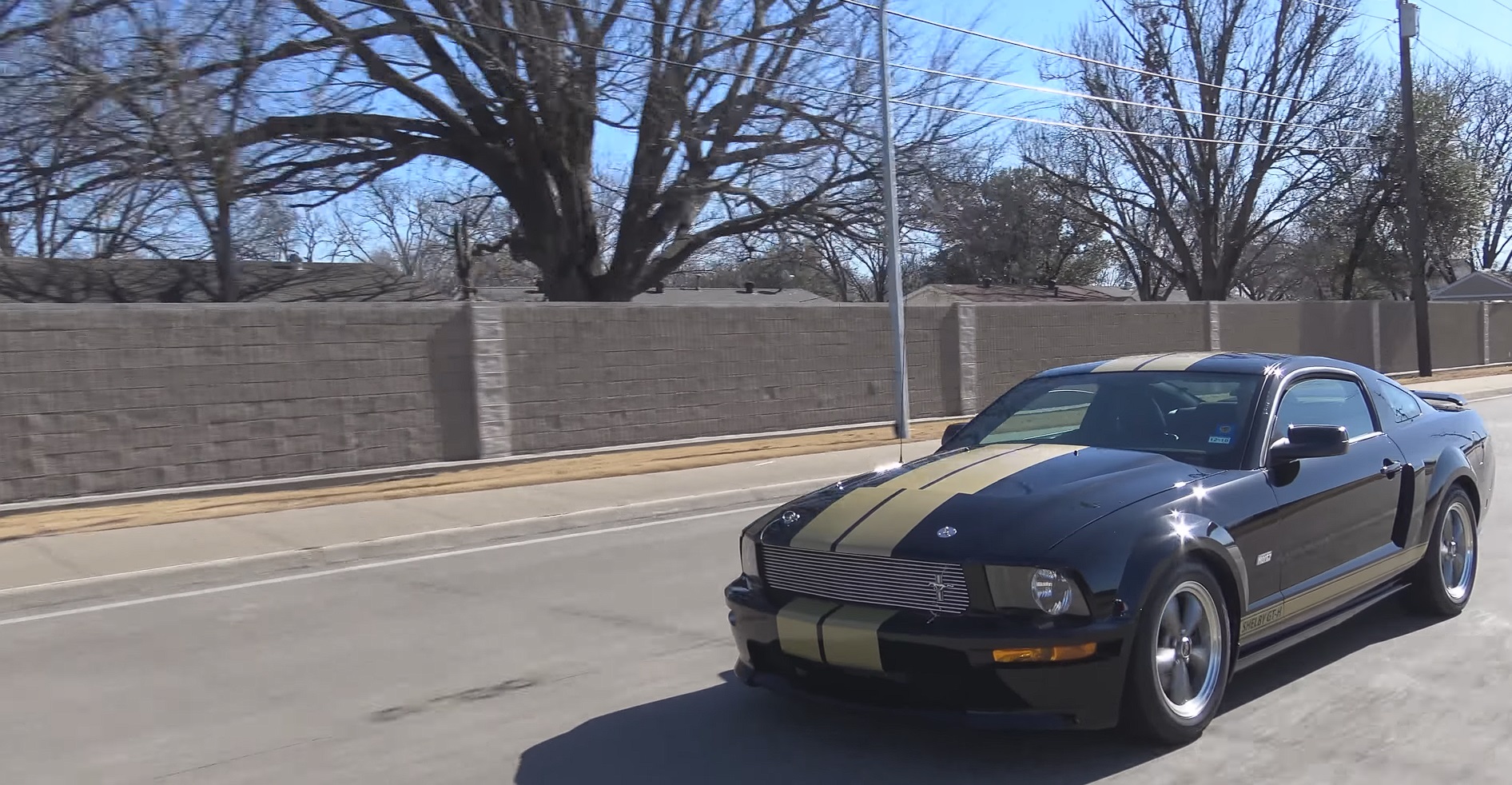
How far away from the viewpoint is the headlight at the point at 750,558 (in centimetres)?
500

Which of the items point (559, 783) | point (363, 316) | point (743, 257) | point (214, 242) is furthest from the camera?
point (743, 257)

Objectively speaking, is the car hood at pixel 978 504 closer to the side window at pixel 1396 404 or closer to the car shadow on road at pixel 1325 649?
the car shadow on road at pixel 1325 649

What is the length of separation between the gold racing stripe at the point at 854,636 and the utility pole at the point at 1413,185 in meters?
32.3

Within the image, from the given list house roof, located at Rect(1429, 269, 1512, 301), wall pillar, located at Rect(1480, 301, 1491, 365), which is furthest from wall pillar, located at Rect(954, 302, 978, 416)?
house roof, located at Rect(1429, 269, 1512, 301)

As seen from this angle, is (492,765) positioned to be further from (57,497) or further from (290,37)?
(290,37)

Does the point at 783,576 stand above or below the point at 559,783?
above

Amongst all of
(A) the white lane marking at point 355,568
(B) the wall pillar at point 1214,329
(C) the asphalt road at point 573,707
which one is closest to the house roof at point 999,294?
(B) the wall pillar at point 1214,329

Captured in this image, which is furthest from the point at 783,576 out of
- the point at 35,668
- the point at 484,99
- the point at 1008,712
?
the point at 484,99

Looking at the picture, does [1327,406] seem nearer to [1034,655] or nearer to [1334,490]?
[1334,490]

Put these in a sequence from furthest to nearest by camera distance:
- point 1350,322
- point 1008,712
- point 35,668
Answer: point 1350,322
point 35,668
point 1008,712

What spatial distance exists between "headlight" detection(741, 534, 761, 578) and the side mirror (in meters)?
2.32

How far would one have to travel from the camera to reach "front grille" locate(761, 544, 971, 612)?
4293mm

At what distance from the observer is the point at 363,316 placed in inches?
597

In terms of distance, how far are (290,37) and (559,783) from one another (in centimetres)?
1609
